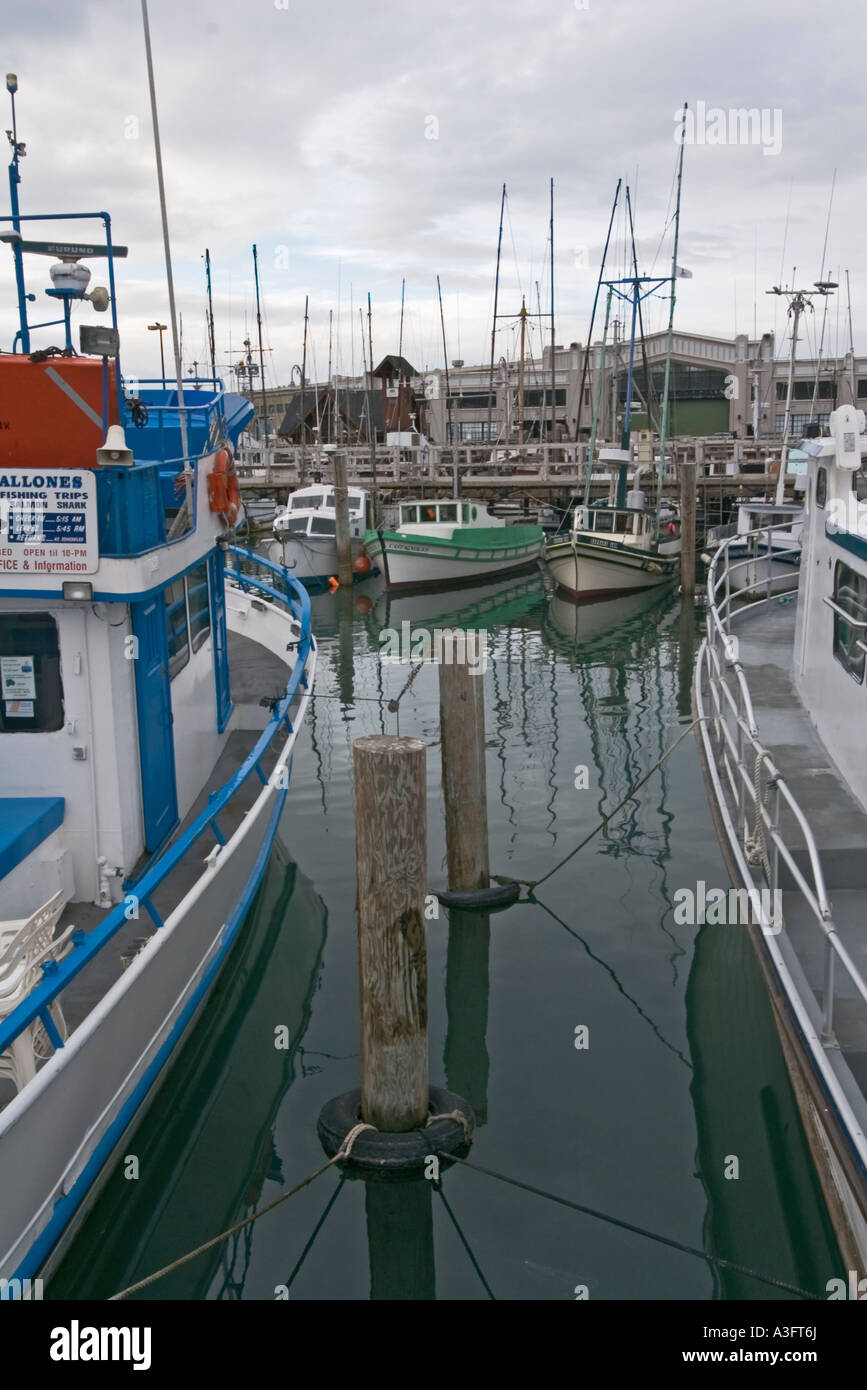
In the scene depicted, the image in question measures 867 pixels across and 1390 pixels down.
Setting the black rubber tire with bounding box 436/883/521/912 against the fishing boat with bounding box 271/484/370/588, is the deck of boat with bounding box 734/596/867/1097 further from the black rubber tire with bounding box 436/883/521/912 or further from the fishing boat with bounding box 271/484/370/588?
the fishing boat with bounding box 271/484/370/588

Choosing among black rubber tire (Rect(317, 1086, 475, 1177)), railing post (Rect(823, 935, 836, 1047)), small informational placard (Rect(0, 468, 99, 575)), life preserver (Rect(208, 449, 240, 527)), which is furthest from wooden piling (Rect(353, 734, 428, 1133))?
life preserver (Rect(208, 449, 240, 527))

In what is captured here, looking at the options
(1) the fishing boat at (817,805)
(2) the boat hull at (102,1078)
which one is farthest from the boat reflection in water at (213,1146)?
(1) the fishing boat at (817,805)

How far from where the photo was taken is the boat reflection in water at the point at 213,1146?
6.55 m

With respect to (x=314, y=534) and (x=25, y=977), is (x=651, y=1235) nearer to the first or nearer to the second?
(x=25, y=977)

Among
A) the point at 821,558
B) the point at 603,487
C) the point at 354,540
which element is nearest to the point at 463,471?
the point at 603,487

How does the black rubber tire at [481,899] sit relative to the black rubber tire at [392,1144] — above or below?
above

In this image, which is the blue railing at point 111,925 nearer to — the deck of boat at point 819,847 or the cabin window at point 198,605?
the cabin window at point 198,605

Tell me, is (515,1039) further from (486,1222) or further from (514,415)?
(514,415)

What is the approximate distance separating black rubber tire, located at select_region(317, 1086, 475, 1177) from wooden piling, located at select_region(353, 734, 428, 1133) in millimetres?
254

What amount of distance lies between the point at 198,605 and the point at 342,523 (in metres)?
23.1

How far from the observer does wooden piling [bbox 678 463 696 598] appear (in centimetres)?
2912

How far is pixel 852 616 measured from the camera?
30.3 ft

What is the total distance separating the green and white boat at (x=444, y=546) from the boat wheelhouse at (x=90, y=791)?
21.7 metres
